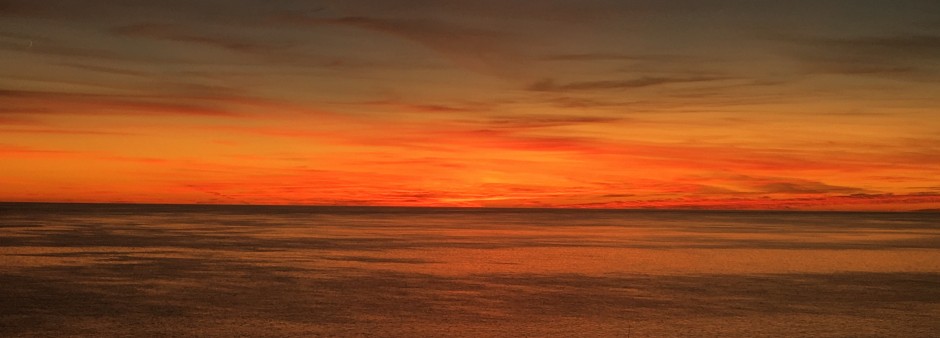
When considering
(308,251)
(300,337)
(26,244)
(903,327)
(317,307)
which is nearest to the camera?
(300,337)

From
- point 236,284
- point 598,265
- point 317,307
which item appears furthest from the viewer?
point 598,265

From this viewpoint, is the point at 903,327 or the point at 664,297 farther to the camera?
the point at 664,297

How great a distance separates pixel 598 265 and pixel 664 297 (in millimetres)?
6849

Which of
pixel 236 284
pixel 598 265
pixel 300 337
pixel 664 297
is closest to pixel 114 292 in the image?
pixel 236 284

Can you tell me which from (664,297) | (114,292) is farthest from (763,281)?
(114,292)

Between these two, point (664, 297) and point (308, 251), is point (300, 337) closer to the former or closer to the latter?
point (664, 297)

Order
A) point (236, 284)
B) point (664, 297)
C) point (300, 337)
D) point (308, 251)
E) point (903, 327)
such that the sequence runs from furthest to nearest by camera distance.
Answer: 1. point (308, 251)
2. point (236, 284)
3. point (664, 297)
4. point (903, 327)
5. point (300, 337)

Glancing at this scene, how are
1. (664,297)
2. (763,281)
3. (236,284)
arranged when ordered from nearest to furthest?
(664,297), (236,284), (763,281)

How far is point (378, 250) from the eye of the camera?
94.7ft

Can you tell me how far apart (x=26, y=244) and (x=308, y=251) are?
10168mm

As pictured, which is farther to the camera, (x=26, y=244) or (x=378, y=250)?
(x=26, y=244)

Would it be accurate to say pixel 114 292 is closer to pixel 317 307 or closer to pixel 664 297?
pixel 317 307

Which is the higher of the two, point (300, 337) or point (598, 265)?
point (598, 265)

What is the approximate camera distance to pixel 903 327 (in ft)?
42.1
